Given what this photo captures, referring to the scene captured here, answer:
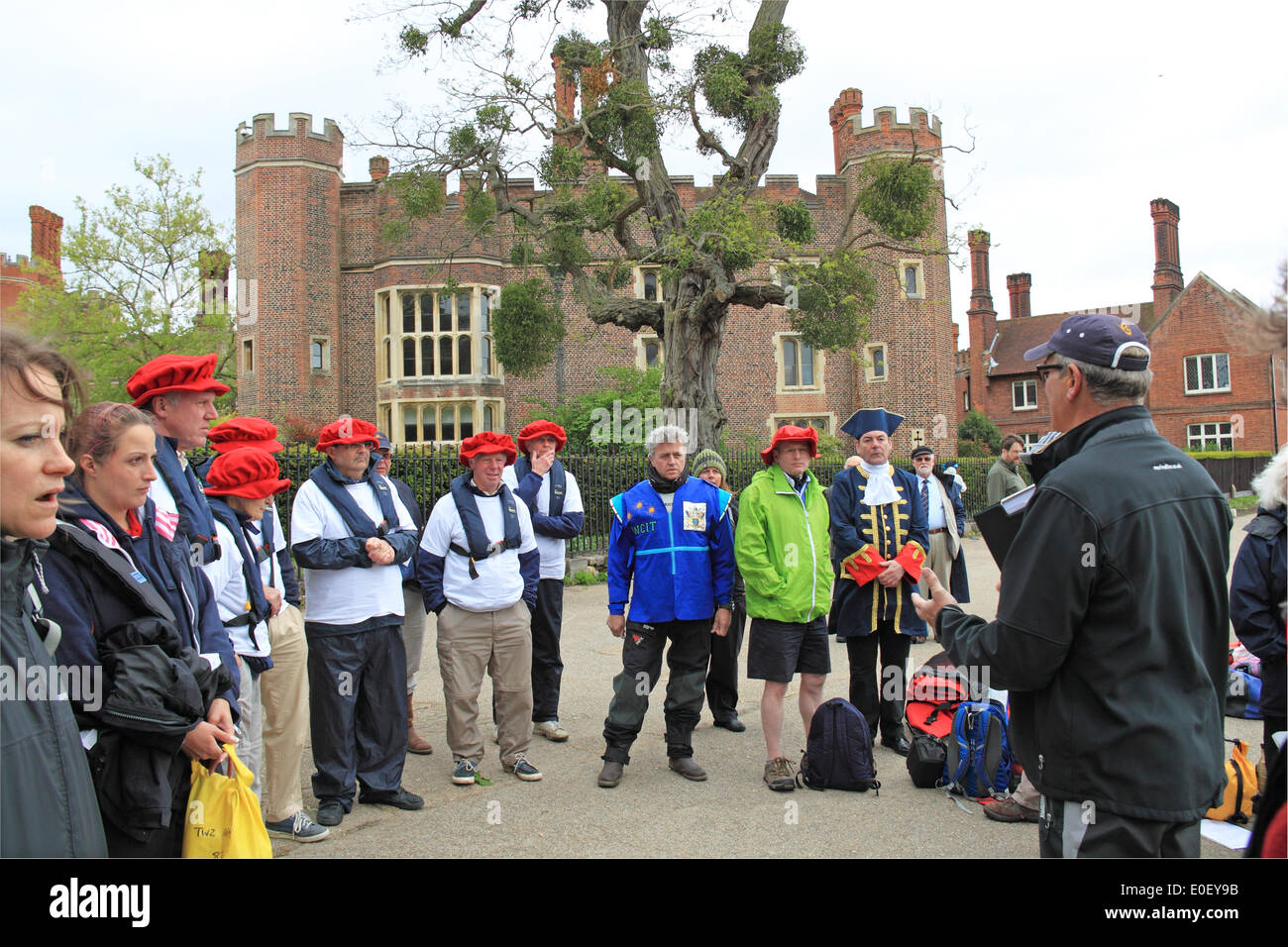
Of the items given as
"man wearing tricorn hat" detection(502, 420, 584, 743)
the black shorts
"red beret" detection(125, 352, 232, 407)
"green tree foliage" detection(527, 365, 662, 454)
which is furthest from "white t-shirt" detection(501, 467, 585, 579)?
"green tree foliage" detection(527, 365, 662, 454)

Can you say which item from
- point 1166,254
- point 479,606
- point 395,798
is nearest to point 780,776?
point 479,606

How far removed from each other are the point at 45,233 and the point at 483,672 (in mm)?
36338

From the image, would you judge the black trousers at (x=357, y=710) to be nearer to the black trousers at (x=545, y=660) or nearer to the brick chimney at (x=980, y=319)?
the black trousers at (x=545, y=660)

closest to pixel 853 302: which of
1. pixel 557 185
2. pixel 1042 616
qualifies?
pixel 557 185

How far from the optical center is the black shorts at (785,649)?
17.0ft

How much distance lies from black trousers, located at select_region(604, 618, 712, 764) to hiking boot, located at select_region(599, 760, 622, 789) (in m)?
0.12

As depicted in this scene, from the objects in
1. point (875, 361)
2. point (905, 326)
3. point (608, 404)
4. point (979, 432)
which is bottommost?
point (979, 432)

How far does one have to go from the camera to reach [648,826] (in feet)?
14.7

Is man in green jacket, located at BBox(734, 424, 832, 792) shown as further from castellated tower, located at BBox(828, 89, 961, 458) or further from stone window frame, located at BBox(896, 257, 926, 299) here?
stone window frame, located at BBox(896, 257, 926, 299)

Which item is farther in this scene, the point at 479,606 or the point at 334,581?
the point at 479,606

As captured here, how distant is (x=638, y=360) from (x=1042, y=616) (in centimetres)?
2704

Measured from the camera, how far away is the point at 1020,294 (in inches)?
1951

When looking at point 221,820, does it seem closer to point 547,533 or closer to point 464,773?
point 464,773

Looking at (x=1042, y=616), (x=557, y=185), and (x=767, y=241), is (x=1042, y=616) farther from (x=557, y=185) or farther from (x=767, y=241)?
(x=557, y=185)
